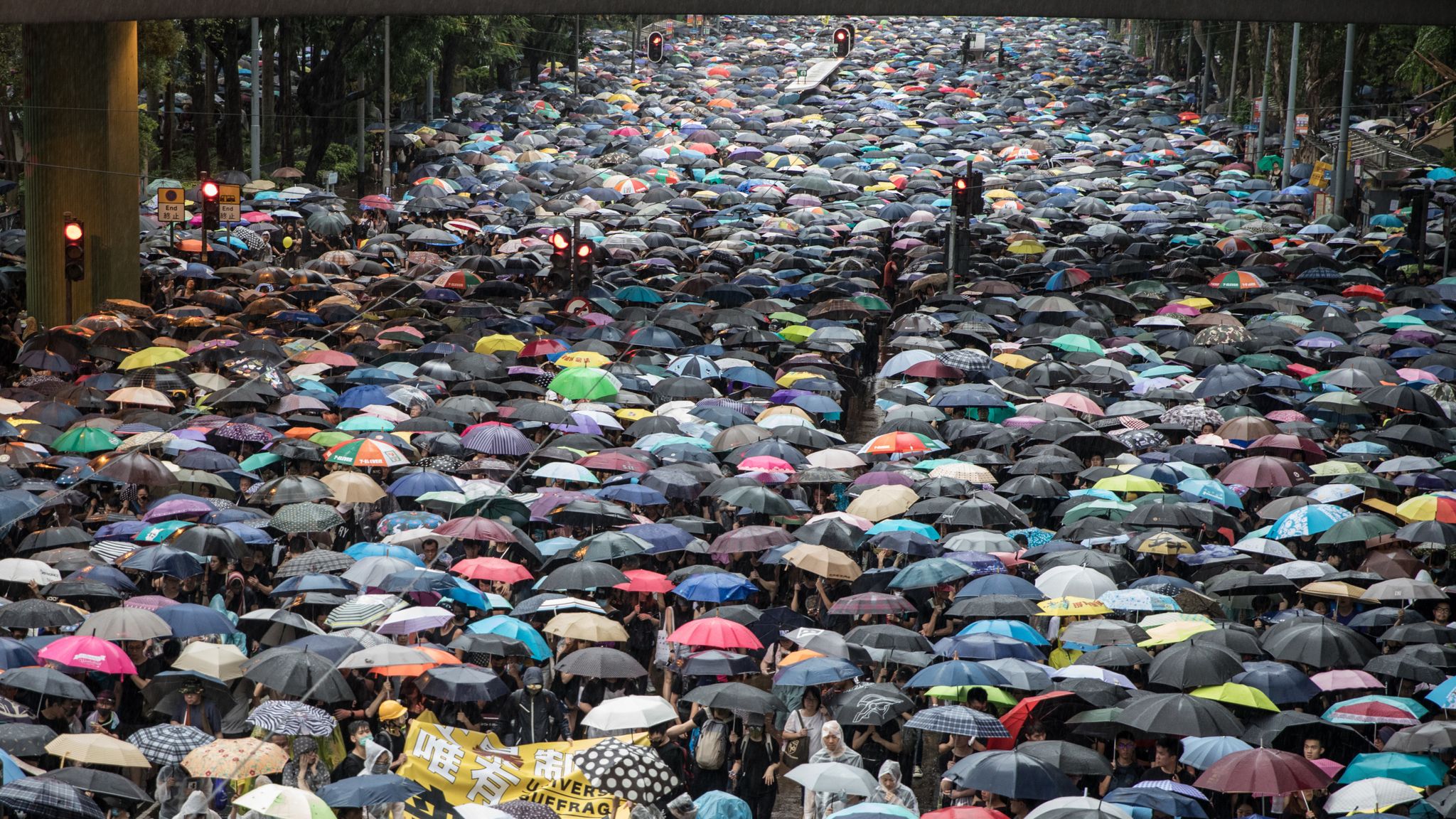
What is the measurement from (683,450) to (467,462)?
2205mm

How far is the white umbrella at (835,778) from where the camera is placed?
10.1m

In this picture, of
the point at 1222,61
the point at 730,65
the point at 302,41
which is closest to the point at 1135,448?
the point at 302,41

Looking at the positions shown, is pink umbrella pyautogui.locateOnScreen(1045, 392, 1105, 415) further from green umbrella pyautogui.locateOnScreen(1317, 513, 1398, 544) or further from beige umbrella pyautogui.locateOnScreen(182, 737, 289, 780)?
beige umbrella pyautogui.locateOnScreen(182, 737, 289, 780)

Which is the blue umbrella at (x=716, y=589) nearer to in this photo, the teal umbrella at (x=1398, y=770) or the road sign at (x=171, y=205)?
the teal umbrella at (x=1398, y=770)

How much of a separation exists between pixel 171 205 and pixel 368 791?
21595 mm

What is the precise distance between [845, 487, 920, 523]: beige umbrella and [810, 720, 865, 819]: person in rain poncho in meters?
5.66

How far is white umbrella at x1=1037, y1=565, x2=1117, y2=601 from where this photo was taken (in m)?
13.6

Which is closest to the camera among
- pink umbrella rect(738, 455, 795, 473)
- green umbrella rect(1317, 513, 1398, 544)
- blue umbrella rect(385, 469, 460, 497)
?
green umbrella rect(1317, 513, 1398, 544)

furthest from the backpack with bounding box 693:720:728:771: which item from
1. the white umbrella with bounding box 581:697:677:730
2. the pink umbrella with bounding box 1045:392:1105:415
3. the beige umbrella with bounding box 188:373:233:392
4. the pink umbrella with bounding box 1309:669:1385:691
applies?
the beige umbrella with bounding box 188:373:233:392

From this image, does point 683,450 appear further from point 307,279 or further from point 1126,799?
point 307,279

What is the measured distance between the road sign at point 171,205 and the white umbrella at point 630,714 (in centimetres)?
1997

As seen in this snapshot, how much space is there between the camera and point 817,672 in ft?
38.7

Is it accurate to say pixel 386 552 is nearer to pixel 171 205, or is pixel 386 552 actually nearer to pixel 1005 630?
pixel 1005 630

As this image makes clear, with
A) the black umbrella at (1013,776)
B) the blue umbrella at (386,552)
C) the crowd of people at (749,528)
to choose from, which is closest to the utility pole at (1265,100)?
the crowd of people at (749,528)
